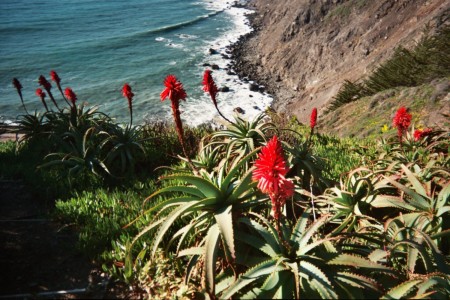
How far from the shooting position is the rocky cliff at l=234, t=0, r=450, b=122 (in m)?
21.3

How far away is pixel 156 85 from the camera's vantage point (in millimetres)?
31375

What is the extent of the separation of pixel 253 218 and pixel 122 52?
38.8 meters

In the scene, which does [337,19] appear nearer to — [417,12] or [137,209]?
[417,12]

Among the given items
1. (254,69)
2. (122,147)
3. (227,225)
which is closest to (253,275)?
(227,225)

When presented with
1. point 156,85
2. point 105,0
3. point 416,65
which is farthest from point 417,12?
point 105,0

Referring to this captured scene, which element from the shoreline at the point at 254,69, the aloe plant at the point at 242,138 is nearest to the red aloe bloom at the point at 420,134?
the aloe plant at the point at 242,138

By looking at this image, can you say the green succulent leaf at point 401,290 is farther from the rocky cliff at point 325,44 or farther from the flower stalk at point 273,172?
the rocky cliff at point 325,44

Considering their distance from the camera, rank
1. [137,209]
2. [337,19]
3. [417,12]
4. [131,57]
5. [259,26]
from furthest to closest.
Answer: [259,26], [131,57], [337,19], [417,12], [137,209]

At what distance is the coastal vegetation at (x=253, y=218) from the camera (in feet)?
8.82

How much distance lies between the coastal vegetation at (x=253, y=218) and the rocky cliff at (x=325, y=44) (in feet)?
46.9

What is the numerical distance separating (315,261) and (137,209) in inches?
97.7

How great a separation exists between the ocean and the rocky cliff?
8.57 feet

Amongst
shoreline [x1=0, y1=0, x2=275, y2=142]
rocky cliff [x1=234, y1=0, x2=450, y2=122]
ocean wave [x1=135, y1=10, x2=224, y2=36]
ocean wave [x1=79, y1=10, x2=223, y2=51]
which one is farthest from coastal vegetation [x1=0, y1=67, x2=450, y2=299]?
ocean wave [x1=135, y1=10, x2=224, y2=36]

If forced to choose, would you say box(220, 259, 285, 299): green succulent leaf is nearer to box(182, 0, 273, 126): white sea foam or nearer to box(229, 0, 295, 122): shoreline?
box(182, 0, 273, 126): white sea foam
